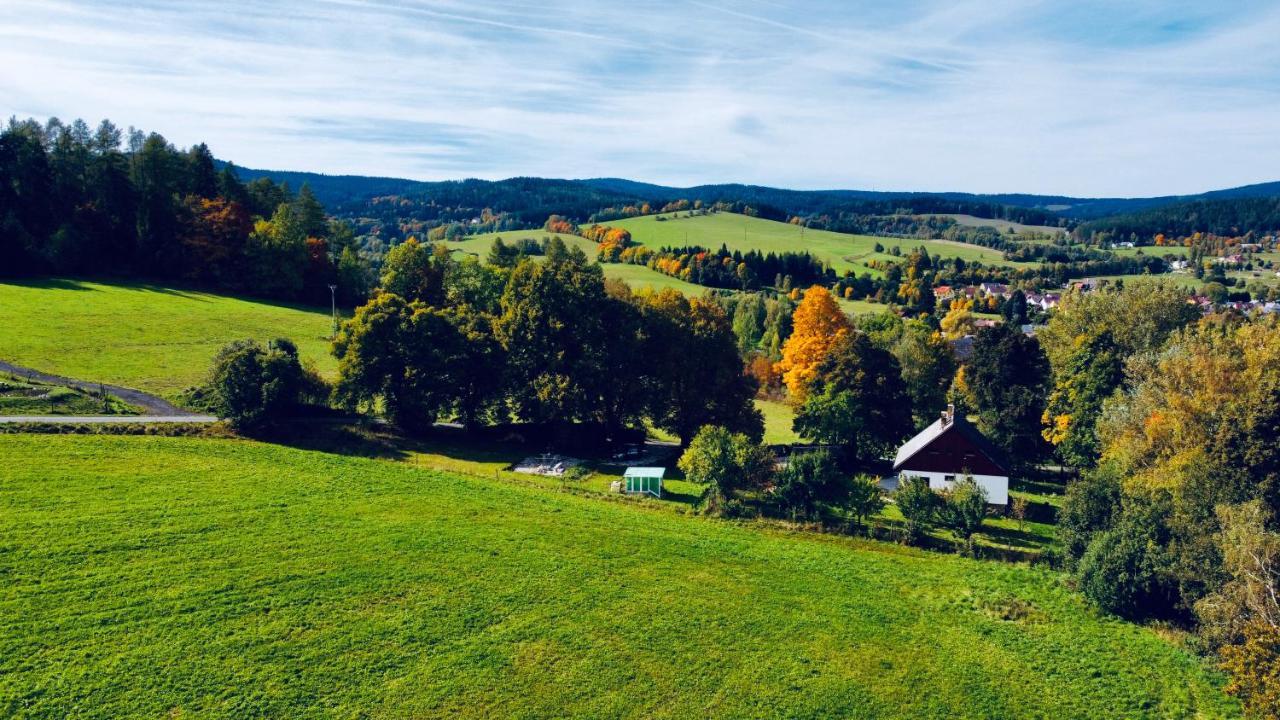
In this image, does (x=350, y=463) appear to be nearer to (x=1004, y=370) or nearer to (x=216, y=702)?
(x=216, y=702)

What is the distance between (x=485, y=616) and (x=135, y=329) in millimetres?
49314

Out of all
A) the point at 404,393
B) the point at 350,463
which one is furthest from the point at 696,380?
the point at 350,463

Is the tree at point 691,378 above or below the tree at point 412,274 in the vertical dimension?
below

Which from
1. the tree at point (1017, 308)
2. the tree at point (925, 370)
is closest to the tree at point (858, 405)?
the tree at point (925, 370)

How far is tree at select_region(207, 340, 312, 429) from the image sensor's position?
42.8 m

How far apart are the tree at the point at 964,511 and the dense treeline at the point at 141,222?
225 feet

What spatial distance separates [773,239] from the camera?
167000 millimetres

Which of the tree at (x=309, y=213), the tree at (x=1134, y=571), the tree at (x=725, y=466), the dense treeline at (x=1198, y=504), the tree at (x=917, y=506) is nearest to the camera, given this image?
the dense treeline at (x=1198, y=504)

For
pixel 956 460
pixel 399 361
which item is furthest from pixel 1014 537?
pixel 399 361

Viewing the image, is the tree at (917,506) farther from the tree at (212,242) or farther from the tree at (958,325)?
the tree at (212,242)

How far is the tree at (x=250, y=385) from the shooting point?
42844mm

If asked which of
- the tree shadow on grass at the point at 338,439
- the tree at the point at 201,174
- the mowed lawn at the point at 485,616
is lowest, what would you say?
the mowed lawn at the point at 485,616

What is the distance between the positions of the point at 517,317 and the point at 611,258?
95.4m

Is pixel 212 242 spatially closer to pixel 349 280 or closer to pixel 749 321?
pixel 349 280
